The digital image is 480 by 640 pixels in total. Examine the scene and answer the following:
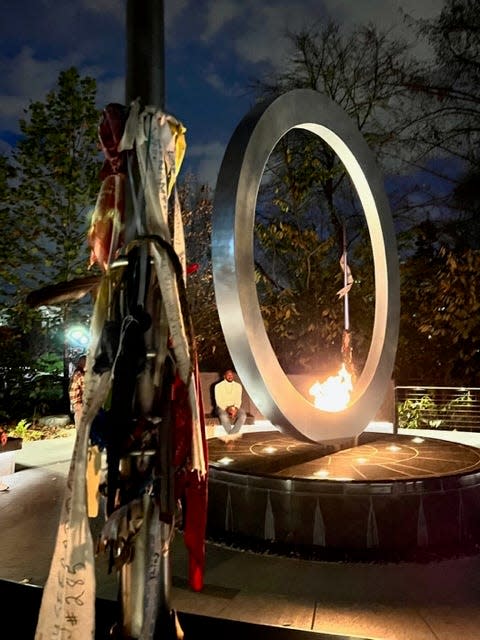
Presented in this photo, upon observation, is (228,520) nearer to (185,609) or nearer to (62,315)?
(185,609)

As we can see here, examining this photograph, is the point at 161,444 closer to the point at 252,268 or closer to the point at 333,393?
the point at 252,268

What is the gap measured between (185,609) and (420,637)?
1.52 m

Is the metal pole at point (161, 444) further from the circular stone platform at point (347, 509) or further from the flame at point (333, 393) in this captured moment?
the flame at point (333, 393)

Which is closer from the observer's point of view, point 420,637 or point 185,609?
point 420,637

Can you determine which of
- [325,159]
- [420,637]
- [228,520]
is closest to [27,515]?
[228,520]

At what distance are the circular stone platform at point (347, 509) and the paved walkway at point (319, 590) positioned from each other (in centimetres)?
29

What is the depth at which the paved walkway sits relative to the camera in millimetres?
3629

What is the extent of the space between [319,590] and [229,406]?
24.4 ft

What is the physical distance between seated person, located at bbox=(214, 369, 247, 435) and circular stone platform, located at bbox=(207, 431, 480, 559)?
5292mm

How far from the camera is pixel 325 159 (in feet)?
A: 60.1

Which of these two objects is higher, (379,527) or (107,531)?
(107,531)

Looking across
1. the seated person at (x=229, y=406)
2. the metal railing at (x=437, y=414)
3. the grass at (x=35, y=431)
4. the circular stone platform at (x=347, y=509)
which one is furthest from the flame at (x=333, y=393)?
the grass at (x=35, y=431)

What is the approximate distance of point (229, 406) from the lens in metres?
11.6

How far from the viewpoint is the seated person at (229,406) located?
11.3 m
